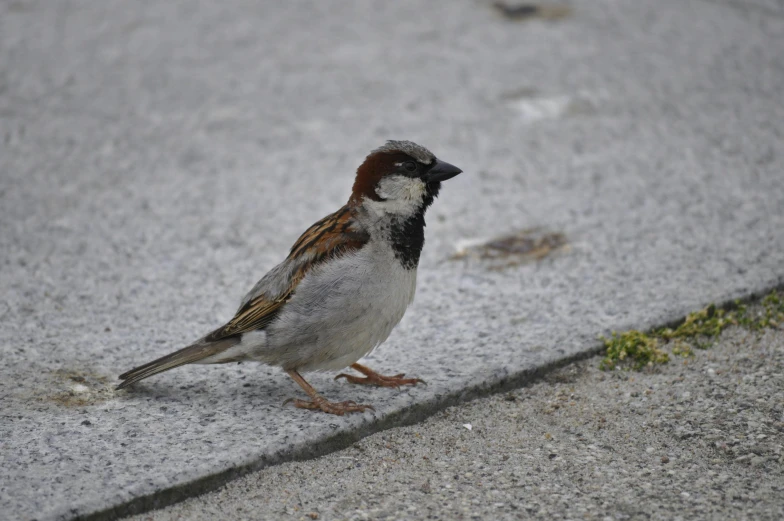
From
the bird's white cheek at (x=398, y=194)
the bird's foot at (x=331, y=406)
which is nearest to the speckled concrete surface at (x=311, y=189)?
the bird's foot at (x=331, y=406)

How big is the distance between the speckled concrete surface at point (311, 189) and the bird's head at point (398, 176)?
763 millimetres

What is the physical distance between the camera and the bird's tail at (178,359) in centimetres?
368

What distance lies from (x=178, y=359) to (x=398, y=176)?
1160 millimetres

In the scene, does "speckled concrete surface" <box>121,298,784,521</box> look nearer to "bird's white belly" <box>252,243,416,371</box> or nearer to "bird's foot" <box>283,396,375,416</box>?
"bird's foot" <box>283,396,375,416</box>

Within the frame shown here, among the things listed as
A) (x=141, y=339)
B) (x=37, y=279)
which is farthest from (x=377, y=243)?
(x=37, y=279)

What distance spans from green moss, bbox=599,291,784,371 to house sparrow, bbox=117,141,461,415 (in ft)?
3.41

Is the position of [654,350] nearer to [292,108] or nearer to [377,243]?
[377,243]

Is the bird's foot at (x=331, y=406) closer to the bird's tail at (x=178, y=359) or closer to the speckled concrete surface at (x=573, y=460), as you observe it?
the speckled concrete surface at (x=573, y=460)

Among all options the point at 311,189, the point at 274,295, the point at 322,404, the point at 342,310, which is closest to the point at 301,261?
the point at 274,295

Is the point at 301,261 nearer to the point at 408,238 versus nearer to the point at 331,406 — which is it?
the point at 408,238

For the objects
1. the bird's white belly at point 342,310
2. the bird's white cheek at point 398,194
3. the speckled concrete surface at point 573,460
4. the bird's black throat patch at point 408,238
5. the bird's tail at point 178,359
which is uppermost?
the bird's white cheek at point 398,194

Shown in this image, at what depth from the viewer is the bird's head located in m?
3.70

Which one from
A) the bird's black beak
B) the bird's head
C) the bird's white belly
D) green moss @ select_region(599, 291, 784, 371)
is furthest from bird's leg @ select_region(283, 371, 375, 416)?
green moss @ select_region(599, 291, 784, 371)

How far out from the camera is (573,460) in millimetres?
3383
